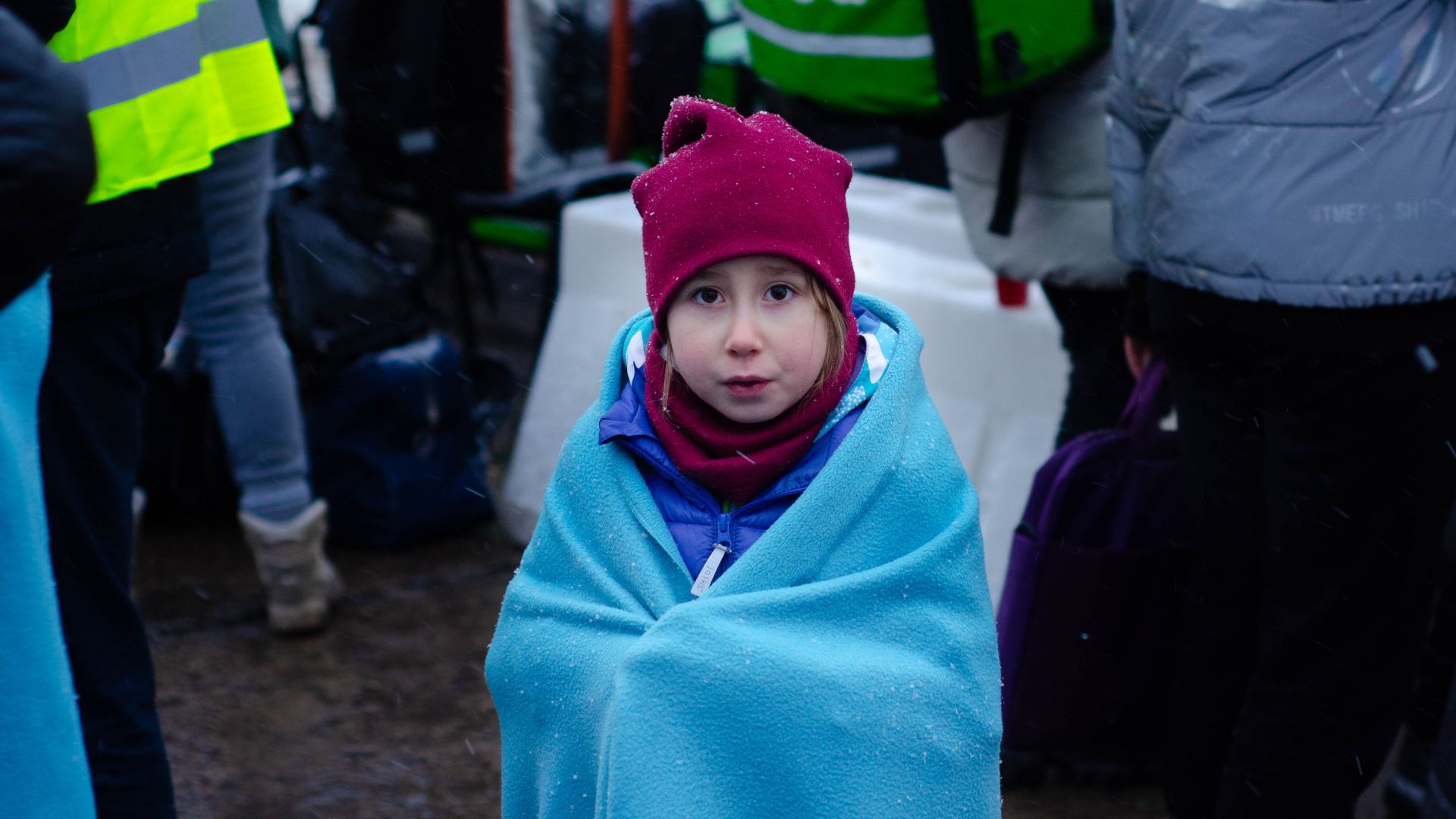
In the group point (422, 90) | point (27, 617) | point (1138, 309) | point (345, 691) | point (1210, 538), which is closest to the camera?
point (27, 617)

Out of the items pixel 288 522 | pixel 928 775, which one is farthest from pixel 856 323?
pixel 288 522

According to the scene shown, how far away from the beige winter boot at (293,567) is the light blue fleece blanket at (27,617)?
208cm

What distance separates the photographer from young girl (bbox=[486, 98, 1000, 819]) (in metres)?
1.68

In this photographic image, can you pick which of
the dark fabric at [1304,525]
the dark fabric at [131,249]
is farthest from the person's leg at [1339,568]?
the dark fabric at [131,249]

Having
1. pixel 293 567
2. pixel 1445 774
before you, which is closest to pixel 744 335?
pixel 1445 774

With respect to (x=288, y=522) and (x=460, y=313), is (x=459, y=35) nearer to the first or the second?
(x=460, y=313)

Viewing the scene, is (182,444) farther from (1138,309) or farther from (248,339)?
(1138,309)

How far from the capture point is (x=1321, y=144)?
2277 millimetres

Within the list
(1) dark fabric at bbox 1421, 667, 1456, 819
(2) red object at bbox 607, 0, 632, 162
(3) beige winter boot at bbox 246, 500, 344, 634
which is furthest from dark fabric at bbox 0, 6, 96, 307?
(2) red object at bbox 607, 0, 632, 162

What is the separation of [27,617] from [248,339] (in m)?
1.91

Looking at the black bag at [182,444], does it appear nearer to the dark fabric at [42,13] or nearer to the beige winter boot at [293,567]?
the beige winter boot at [293,567]

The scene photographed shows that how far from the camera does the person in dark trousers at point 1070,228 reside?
3.11 m

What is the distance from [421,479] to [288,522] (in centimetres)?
79

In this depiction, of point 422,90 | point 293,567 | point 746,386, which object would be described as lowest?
point 293,567
